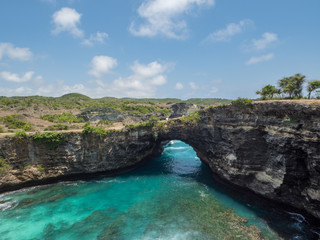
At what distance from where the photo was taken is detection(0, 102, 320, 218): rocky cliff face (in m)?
17.6

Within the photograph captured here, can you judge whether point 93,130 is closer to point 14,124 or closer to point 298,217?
point 14,124

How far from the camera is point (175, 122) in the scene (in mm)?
32875

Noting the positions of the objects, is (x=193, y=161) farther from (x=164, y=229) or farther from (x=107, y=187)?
(x=164, y=229)

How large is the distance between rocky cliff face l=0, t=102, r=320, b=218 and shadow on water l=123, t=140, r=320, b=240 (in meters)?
1.30

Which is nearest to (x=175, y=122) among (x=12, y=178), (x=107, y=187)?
(x=107, y=187)

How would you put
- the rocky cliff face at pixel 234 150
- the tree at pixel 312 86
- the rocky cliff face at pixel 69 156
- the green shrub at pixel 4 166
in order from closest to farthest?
the rocky cliff face at pixel 234 150, the tree at pixel 312 86, the green shrub at pixel 4 166, the rocky cliff face at pixel 69 156

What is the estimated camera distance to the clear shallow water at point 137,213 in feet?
56.4

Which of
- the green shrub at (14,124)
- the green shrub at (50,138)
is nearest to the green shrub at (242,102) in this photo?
the green shrub at (50,138)

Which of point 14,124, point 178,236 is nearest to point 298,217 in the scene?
point 178,236

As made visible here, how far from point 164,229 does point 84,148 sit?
60.0 ft

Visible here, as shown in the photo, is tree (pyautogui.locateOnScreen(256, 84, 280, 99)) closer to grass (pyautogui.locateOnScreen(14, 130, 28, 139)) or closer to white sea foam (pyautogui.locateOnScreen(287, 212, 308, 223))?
white sea foam (pyautogui.locateOnScreen(287, 212, 308, 223))

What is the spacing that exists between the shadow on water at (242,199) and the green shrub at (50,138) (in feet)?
41.5

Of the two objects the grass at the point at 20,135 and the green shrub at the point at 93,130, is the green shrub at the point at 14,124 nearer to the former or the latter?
the grass at the point at 20,135

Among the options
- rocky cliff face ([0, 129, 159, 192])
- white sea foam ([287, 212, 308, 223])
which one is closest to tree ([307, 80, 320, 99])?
white sea foam ([287, 212, 308, 223])
